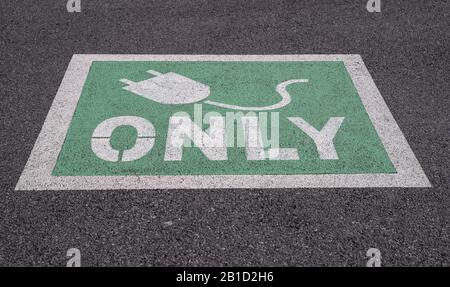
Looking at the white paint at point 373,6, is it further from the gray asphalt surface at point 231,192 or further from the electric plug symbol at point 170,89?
the electric plug symbol at point 170,89

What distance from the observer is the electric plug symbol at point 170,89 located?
19.4 ft

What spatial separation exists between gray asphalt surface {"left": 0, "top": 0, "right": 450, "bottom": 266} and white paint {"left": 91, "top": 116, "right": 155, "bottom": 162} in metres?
0.57

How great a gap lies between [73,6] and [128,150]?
3908mm

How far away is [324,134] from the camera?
5.30m

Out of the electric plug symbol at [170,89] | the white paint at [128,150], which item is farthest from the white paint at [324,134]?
the white paint at [128,150]

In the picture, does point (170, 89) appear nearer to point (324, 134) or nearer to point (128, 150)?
point (128, 150)

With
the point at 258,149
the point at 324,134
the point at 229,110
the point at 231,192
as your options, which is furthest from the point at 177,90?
the point at 231,192

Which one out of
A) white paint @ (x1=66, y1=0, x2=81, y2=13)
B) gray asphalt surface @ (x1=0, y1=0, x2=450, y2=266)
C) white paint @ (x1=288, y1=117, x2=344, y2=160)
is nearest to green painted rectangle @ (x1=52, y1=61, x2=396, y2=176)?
white paint @ (x1=288, y1=117, x2=344, y2=160)

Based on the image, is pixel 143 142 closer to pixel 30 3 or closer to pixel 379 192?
pixel 379 192

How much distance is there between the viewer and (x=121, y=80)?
6297mm

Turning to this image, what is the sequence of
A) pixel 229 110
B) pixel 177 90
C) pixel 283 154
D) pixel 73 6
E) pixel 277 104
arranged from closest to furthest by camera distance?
pixel 283 154
pixel 229 110
pixel 277 104
pixel 177 90
pixel 73 6

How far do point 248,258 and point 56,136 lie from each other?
247 cm

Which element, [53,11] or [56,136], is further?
[53,11]

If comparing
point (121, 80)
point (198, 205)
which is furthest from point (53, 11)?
point (198, 205)
